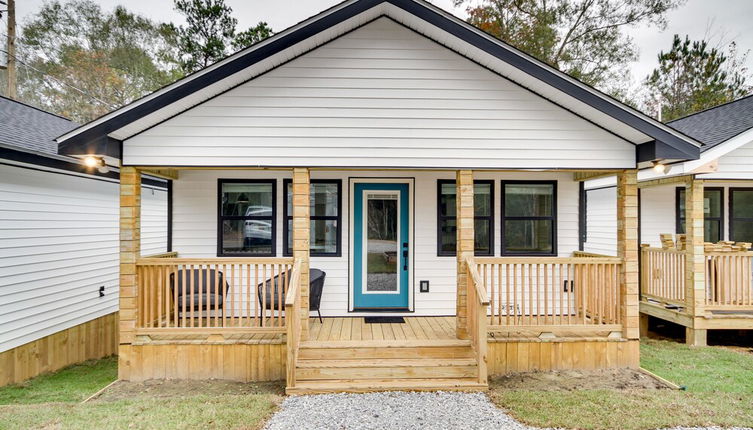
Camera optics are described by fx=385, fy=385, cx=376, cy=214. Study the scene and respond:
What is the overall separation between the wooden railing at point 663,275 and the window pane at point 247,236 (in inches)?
277

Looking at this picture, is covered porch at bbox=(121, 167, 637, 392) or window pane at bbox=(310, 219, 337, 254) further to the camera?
window pane at bbox=(310, 219, 337, 254)

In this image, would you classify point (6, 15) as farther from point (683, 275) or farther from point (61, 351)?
point (683, 275)

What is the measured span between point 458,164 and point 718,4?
2347 centimetres

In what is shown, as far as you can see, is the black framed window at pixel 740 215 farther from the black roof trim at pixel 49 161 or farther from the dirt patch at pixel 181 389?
the black roof trim at pixel 49 161

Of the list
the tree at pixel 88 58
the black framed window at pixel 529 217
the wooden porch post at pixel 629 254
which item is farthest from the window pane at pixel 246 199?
the tree at pixel 88 58

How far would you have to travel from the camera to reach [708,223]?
26.1 ft

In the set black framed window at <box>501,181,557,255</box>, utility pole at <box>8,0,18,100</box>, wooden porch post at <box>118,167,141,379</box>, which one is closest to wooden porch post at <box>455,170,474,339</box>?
black framed window at <box>501,181,557,255</box>

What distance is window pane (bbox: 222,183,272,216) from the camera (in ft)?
21.7

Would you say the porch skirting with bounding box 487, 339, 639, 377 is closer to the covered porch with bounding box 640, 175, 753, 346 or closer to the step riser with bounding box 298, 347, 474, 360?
the step riser with bounding box 298, 347, 474, 360

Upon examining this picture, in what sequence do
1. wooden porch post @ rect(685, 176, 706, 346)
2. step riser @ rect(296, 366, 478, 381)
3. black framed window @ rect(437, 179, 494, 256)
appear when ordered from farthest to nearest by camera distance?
black framed window @ rect(437, 179, 494, 256) → wooden porch post @ rect(685, 176, 706, 346) → step riser @ rect(296, 366, 478, 381)

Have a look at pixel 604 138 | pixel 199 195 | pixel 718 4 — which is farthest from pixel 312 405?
pixel 718 4

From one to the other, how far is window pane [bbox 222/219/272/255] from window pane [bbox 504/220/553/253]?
418 cm

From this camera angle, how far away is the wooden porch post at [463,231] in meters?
5.14

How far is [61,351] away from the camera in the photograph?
21.6 ft
